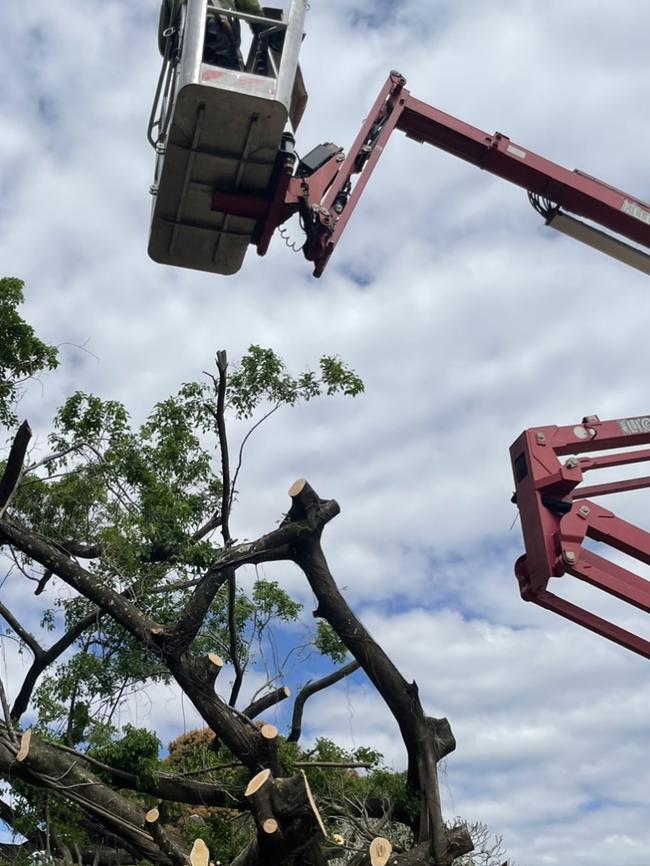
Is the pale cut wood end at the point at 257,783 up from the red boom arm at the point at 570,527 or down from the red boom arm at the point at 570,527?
down

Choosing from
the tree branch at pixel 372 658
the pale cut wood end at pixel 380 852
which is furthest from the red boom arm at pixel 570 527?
the pale cut wood end at pixel 380 852

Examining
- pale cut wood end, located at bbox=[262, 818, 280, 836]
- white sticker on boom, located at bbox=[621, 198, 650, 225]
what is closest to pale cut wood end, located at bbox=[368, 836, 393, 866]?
pale cut wood end, located at bbox=[262, 818, 280, 836]

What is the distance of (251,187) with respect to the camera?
6.70 metres

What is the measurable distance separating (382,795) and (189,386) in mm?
5156

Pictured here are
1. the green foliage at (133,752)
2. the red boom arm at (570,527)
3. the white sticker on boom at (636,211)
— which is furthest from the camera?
the white sticker on boom at (636,211)

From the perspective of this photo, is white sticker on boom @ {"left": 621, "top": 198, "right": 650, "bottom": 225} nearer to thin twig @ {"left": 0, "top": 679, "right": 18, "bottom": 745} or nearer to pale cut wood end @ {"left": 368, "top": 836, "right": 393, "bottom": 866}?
pale cut wood end @ {"left": 368, "top": 836, "right": 393, "bottom": 866}

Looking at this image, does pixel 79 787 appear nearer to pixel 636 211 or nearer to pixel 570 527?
pixel 570 527

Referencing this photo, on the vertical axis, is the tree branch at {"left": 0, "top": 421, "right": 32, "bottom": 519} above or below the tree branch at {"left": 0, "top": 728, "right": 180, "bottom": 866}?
above

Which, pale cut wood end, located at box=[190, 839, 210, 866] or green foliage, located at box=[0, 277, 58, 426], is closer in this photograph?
pale cut wood end, located at box=[190, 839, 210, 866]

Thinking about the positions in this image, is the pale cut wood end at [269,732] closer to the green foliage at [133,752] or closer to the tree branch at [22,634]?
the green foliage at [133,752]

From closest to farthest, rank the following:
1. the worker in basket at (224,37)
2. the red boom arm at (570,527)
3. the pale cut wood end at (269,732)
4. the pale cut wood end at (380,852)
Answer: the pale cut wood end at (380,852), the worker in basket at (224,37), the pale cut wood end at (269,732), the red boom arm at (570,527)

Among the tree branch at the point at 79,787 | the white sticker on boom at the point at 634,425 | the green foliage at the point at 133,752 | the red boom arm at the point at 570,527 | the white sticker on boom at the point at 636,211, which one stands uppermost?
the white sticker on boom at the point at 636,211

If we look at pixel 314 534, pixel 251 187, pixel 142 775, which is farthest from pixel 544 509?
pixel 142 775

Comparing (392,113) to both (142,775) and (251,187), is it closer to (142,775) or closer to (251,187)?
(251,187)
